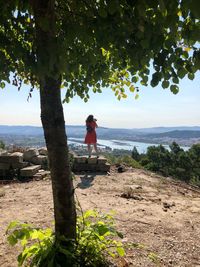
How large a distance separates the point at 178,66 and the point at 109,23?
2.42 ft

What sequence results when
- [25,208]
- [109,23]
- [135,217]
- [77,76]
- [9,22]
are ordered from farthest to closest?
1. [25,208]
2. [135,217]
3. [77,76]
4. [9,22]
5. [109,23]

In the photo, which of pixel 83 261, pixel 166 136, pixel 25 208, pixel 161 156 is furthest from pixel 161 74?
Answer: pixel 166 136

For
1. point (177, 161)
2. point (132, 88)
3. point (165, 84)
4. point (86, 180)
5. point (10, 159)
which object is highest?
point (132, 88)

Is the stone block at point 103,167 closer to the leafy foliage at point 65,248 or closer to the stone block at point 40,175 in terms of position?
the stone block at point 40,175

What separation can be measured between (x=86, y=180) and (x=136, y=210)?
3.17m

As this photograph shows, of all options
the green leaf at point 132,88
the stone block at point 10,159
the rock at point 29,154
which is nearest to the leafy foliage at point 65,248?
the green leaf at point 132,88

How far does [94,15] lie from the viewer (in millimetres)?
3225

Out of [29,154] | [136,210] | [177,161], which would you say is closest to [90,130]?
[29,154]

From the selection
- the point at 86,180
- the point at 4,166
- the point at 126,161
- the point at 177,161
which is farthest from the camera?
the point at 177,161

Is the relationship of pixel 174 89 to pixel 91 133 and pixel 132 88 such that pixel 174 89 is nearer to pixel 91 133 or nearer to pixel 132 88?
pixel 132 88

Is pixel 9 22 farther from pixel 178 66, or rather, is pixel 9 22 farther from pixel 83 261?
pixel 83 261

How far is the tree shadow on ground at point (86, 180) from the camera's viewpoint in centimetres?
917

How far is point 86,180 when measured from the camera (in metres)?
9.88

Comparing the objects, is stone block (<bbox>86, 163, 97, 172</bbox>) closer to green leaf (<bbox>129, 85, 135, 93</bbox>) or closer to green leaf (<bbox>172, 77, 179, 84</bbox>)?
green leaf (<bbox>129, 85, 135, 93</bbox>)
